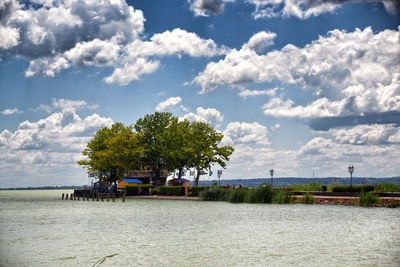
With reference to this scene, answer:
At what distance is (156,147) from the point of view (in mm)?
83062

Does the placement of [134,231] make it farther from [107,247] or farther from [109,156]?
[109,156]

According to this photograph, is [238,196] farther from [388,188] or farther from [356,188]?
[388,188]

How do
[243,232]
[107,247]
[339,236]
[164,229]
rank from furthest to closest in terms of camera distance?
1. [164,229]
2. [243,232]
3. [339,236]
4. [107,247]

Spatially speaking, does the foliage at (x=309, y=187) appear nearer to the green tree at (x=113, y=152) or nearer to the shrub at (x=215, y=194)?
the shrub at (x=215, y=194)

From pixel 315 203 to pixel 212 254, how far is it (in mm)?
30528

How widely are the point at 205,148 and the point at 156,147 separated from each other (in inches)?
431

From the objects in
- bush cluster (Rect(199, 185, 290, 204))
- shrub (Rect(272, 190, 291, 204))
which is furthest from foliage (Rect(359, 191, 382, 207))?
bush cluster (Rect(199, 185, 290, 204))

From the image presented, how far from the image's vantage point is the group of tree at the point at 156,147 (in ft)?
251

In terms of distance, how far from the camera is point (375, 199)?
3812cm

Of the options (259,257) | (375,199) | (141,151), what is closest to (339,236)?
(259,257)

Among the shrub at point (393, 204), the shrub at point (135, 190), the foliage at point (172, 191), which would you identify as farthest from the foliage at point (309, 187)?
the shrub at point (135, 190)

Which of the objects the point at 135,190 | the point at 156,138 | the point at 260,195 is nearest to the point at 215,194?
the point at 260,195

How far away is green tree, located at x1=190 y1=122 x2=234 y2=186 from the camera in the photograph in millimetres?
77250

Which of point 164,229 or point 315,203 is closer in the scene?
point 164,229
